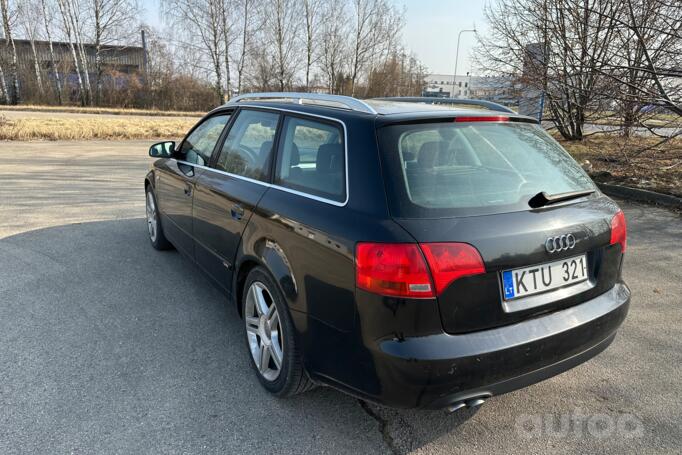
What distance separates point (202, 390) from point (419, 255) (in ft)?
5.34

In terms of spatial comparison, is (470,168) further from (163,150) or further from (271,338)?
(163,150)

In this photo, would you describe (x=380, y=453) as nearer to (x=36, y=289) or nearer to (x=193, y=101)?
(x=36, y=289)

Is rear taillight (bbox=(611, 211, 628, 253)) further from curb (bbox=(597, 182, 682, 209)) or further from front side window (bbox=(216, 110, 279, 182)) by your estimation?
curb (bbox=(597, 182, 682, 209))

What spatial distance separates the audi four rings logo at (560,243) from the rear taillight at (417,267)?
0.42 metres

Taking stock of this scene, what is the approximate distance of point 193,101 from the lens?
40.3 m

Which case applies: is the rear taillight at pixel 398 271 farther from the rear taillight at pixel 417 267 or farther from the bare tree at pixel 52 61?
the bare tree at pixel 52 61

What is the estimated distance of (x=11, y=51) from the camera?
3434 centimetres

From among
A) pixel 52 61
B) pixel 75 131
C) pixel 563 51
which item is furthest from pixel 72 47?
pixel 563 51

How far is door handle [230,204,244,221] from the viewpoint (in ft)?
9.65

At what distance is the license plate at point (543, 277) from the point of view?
82.1 inches

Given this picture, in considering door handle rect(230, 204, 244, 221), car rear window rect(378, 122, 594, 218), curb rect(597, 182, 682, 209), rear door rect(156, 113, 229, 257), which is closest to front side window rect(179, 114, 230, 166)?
rear door rect(156, 113, 229, 257)

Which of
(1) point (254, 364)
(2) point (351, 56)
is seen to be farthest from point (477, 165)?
(2) point (351, 56)

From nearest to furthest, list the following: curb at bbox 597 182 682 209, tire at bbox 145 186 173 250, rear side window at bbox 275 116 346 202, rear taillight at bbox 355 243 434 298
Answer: rear taillight at bbox 355 243 434 298
rear side window at bbox 275 116 346 202
tire at bbox 145 186 173 250
curb at bbox 597 182 682 209

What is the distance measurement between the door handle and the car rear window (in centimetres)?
112
